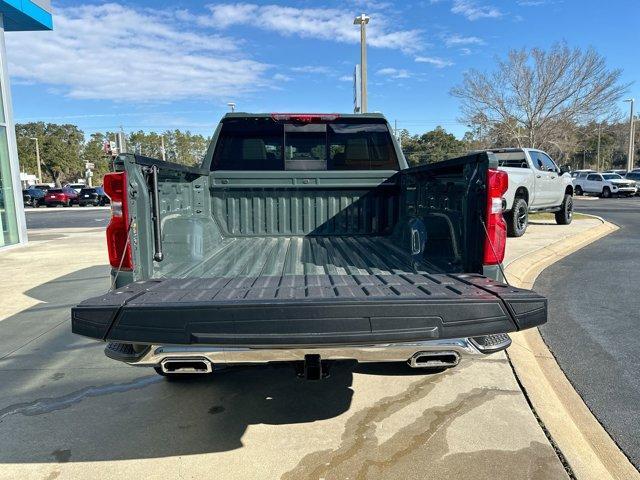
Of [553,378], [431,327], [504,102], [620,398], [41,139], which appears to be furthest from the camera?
[41,139]

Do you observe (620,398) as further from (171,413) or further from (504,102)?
(504,102)

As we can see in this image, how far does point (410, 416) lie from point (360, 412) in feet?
1.13

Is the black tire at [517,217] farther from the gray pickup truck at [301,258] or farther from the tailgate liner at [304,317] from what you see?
the tailgate liner at [304,317]

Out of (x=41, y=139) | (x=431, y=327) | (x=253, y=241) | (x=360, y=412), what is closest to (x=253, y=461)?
(x=360, y=412)

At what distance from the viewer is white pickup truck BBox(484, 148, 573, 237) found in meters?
10.8

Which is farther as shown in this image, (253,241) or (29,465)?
(253,241)

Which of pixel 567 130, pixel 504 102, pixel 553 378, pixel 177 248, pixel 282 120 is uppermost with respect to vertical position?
pixel 504 102

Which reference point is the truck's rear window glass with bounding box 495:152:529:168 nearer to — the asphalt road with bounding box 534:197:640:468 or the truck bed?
the asphalt road with bounding box 534:197:640:468

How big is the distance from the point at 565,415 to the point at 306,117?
3.49m

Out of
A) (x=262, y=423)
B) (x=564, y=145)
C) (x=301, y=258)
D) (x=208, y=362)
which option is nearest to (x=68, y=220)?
(x=301, y=258)

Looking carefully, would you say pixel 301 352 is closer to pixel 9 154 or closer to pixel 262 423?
pixel 262 423

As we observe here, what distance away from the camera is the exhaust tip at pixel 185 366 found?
93.7 inches

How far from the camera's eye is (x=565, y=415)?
3137 mm

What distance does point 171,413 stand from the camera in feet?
10.5
